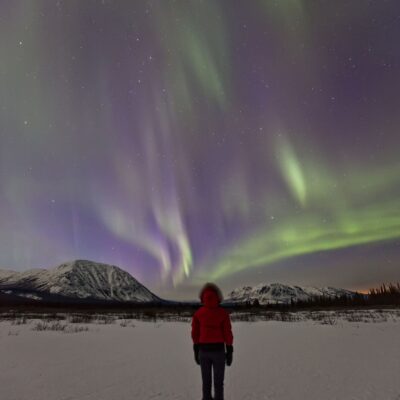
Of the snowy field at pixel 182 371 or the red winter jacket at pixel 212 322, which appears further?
the snowy field at pixel 182 371

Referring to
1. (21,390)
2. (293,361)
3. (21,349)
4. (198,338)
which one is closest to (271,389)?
(198,338)

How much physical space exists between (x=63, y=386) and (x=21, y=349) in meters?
7.37

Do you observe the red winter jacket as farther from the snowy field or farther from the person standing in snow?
the snowy field

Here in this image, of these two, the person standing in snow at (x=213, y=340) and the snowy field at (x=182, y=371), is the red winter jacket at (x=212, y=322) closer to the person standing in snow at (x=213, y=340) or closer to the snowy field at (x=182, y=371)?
the person standing in snow at (x=213, y=340)

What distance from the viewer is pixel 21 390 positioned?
7.71 metres

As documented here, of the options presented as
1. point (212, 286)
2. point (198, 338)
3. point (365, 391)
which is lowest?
point (365, 391)

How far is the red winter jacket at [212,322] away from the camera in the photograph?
5625 mm

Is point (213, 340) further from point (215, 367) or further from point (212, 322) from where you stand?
point (215, 367)

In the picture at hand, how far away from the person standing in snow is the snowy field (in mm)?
2041

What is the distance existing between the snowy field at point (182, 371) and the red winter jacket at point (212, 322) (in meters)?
2.53

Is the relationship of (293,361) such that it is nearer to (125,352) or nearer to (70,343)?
(125,352)

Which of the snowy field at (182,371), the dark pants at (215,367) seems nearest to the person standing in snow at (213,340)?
the dark pants at (215,367)

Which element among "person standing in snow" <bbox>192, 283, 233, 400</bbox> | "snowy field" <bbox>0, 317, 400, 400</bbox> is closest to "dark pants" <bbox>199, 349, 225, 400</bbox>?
"person standing in snow" <bbox>192, 283, 233, 400</bbox>

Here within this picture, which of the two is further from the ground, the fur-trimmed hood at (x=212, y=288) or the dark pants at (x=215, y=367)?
the fur-trimmed hood at (x=212, y=288)
